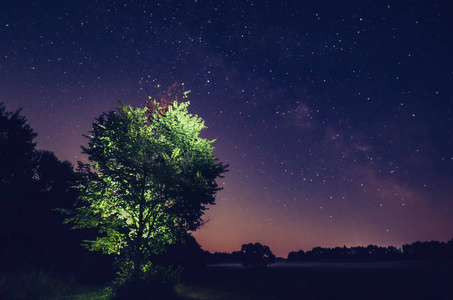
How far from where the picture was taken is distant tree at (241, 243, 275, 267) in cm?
5594

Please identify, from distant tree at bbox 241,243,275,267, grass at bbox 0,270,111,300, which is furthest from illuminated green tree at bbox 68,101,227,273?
distant tree at bbox 241,243,275,267

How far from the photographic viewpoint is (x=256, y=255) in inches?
2211

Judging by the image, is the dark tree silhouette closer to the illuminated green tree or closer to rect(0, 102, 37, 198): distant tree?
rect(0, 102, 37, 198): distant tree

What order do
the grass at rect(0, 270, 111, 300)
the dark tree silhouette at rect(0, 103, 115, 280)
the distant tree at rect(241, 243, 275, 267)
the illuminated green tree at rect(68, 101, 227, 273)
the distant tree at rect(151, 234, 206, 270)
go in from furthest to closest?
the distant tree at rect(241, 243, 275, 267), the distant tree at rect(151, 234, 206, 270), the dark tree silhouette at rect(0, 103, 115, 280), the illuminated green tree at rect(68, 101, 227, 273), the grass at rect(0, 270, 111, 300)

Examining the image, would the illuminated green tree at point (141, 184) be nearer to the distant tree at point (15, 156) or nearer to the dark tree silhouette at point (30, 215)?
the dark tree silhouette at point (30, 215)

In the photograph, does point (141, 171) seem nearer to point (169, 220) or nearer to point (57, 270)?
point (169, 220)

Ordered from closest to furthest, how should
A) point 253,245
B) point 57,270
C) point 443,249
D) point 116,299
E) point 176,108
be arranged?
1. point 116,299
2. point 176,108
3. point 57,270
4. point 443,249
5. point 253,245

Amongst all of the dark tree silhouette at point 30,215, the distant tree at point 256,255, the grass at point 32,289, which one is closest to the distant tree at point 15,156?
the dark tree silhouette at point 30,215

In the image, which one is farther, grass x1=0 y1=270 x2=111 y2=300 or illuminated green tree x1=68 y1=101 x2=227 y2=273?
illuminated green tree x1=68 y1=101 x2=227 y2=273

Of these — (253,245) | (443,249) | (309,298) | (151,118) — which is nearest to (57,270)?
(151,118)

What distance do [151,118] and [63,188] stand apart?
64.0 feet

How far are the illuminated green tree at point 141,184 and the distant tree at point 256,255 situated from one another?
43161 mm

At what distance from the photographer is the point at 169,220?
1709 cm

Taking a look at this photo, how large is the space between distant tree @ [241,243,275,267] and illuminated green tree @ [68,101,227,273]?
142ft
